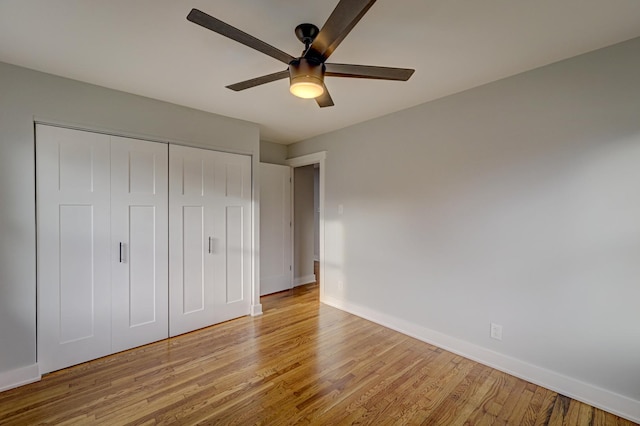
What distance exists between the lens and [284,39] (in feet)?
5.76

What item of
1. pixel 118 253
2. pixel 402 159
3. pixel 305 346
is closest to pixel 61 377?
pixel 118 253

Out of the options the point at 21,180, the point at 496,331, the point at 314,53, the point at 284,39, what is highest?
the point at 284,39

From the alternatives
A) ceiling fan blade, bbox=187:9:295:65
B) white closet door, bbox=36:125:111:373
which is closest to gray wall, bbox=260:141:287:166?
white closet door, bbox=36:125:111:373

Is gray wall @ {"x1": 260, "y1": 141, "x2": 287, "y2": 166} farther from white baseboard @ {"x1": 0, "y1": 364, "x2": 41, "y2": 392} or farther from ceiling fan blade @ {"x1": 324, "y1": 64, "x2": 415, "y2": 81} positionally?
white baseboard @ {"x1": 0, "y1": 364, "x2": 41, "y2": 392}

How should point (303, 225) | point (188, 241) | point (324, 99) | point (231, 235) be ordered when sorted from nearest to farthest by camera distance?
point (324, 99)
point (188, 241)
point (231, 235)
point (303, 225)

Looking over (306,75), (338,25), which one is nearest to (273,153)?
(306,75)

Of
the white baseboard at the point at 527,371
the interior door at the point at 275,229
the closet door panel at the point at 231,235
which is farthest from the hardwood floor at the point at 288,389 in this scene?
the interior door at the point at 275,229

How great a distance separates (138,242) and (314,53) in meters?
2.35

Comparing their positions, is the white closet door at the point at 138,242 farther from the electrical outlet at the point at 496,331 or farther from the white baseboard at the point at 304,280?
the electrical outlet at the point at 496,331

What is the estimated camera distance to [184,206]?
2.91m

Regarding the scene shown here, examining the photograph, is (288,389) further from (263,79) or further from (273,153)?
(273,153)

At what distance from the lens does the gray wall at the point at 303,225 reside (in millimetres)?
4742

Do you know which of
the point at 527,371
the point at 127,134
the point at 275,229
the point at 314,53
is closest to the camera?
the point at 314,53

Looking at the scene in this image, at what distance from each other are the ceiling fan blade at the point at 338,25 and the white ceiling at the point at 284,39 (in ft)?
0.82
